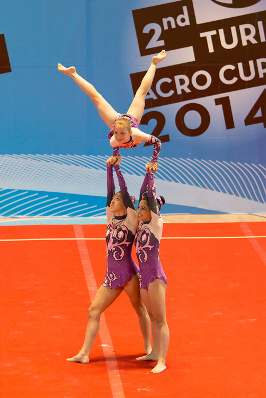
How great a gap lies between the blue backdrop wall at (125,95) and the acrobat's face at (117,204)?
5788mm

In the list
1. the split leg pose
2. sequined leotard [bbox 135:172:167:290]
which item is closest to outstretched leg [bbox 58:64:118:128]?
the split leg pose

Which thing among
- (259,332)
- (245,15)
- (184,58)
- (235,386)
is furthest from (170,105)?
(235,386)

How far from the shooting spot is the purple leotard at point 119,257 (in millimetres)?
5703

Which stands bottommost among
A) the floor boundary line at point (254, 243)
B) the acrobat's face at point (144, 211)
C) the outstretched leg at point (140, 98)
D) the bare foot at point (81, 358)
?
the floor boundary line at point (254, 243)

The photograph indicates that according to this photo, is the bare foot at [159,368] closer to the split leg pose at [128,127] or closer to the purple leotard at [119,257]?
the purple leotard at [119,257]

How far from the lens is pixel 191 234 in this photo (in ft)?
34.8

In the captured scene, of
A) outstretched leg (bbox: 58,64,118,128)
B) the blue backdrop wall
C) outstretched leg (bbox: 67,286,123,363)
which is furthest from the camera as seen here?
the blue backdrop wall

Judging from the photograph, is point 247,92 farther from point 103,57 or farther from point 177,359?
point 177,359

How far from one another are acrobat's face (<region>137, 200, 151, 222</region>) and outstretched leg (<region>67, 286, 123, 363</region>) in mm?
619

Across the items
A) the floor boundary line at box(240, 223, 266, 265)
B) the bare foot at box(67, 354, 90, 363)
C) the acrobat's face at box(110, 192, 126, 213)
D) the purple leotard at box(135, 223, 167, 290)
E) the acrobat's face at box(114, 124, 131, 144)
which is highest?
the acrobat's face at box(114, 124, 131, 144)

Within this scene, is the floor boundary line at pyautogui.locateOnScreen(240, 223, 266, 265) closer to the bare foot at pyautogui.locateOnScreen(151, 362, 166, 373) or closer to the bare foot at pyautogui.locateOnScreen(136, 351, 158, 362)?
the bare foot at pyautogui.locateOnScreen(136, 351, 158, 362)

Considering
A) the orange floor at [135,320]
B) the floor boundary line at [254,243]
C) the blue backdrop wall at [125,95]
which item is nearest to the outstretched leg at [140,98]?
the orange floor at [135,320]

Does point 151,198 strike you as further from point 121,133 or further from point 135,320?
point 135,320

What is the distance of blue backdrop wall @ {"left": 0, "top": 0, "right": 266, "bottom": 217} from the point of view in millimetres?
11305
